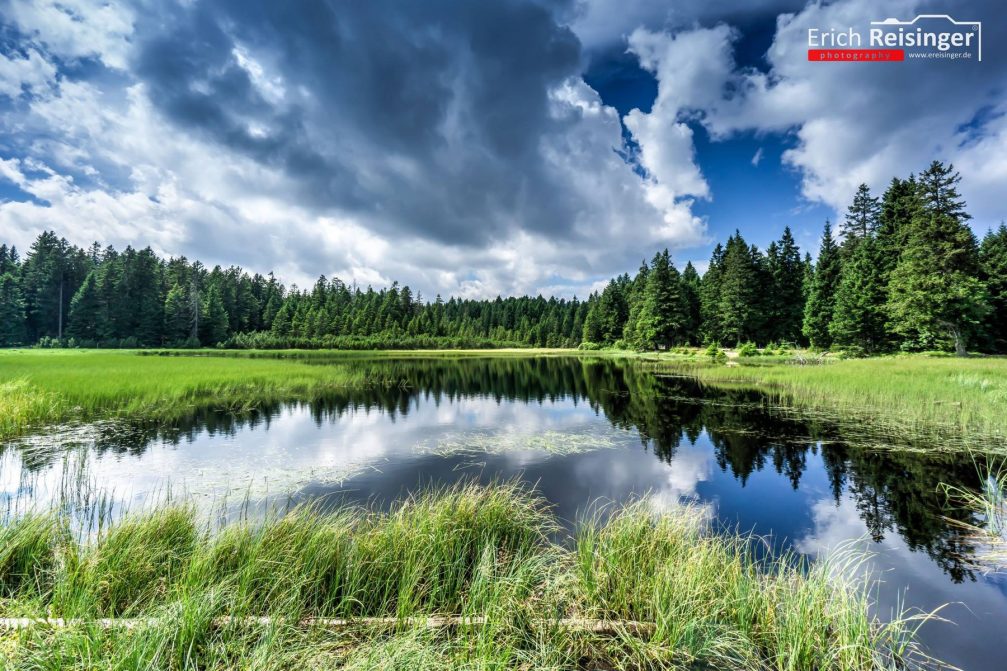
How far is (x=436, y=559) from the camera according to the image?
4973 mm

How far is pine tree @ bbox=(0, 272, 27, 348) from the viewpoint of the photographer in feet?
208

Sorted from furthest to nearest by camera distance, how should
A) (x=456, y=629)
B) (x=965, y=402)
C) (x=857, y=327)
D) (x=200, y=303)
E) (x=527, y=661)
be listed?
(x=200, y=303) < (x=857, y=327) < (x=965, y=402) < (x=456, y=629) < (x=527, y=661)

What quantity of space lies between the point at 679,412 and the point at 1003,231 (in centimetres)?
6741

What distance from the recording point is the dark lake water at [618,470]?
6.10m

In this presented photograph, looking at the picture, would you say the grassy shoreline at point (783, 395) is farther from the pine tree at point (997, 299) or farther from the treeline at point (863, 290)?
the pine tree at point (997, 299)

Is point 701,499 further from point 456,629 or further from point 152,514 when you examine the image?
point 152,514

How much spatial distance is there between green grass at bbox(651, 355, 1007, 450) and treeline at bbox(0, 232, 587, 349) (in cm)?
7512

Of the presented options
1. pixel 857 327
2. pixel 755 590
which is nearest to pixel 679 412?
pixel 755 590

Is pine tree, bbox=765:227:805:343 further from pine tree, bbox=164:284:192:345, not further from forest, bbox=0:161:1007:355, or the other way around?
pine tree, bbox=164:284:192:345

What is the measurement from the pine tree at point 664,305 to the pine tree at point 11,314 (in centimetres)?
10339

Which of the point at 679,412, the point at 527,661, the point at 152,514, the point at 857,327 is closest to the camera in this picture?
the point at 527,661

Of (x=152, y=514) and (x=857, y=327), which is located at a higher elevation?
(x=857, y=327)

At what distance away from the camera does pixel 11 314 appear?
6406cm

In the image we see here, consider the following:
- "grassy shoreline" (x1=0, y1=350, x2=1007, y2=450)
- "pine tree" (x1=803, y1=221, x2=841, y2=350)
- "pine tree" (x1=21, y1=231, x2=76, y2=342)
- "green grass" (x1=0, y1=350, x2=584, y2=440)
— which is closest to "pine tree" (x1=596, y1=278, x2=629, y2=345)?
"pine tree" (x1=803, y1=221, x2=841, y2=350)
